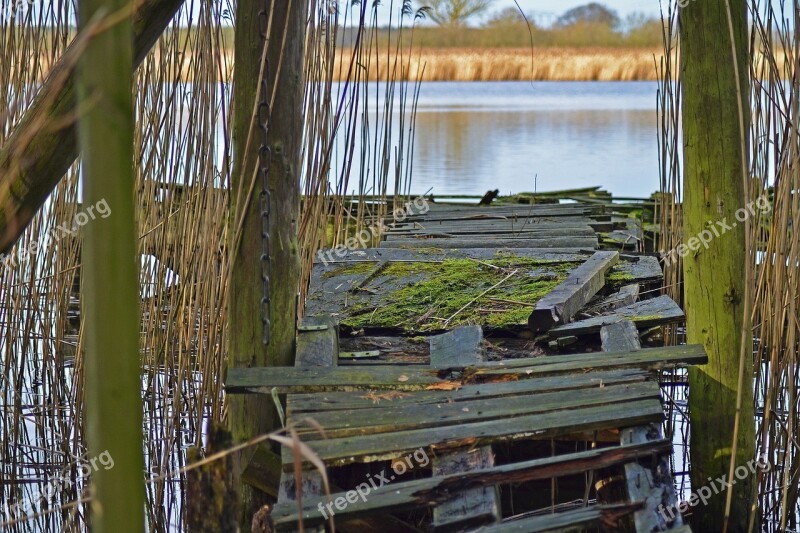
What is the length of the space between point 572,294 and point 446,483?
1167 mm

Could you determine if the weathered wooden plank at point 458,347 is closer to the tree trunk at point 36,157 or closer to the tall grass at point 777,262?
the tall grass at point 777,262

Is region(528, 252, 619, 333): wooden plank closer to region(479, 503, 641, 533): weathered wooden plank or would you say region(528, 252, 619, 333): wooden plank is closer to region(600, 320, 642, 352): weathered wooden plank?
region(600, 320, 642, 352): weathered wooden plank

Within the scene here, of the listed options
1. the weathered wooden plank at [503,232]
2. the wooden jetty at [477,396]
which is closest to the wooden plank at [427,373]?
the wooden jetty at [477,396]

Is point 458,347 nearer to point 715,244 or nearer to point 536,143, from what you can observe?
point 715,244

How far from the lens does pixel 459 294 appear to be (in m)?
Answer: 3.14

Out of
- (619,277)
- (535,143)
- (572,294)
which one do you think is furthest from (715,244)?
(535,143)

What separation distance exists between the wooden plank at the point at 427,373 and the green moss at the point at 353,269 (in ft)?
3.43

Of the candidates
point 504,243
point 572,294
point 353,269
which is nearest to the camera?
point 572,294

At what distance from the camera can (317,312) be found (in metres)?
2.98

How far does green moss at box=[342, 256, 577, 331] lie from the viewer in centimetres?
289

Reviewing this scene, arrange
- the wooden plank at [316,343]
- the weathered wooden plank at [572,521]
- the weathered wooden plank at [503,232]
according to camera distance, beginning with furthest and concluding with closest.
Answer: the weathered wooden plank at [503,232], the wooden plank at [316,343], the weathered wooden plank at [572,521]

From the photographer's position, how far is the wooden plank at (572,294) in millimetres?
2740

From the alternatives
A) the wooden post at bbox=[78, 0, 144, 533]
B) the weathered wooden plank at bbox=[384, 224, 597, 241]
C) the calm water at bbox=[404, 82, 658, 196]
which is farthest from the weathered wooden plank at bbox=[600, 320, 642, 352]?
the calm water at bbox=[404, 82, 658, 196]

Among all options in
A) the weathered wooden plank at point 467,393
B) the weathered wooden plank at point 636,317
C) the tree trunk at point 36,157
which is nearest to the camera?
the tree trunk at point 36,157
